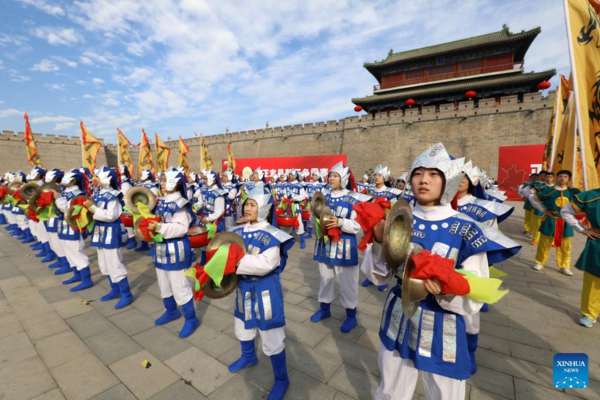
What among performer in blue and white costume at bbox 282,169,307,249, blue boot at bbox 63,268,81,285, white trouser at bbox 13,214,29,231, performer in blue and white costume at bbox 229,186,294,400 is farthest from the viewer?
white trouser at bbox 13,214,29,231

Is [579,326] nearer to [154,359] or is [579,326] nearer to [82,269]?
[154,359]

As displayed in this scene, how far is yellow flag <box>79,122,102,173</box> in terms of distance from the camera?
11.9 m

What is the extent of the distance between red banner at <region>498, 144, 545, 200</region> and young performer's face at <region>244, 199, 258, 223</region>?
22.7 meters

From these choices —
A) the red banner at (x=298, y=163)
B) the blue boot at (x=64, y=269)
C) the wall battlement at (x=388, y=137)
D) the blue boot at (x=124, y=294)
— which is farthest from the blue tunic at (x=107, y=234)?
the wall battlement at (x=388, y=137)

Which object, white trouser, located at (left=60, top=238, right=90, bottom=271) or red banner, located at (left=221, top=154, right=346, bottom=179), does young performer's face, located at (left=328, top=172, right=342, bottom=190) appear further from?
red banner, located at (left=221, top=154, right=346, bottom=179)

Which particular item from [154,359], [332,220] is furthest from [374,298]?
[154,359]

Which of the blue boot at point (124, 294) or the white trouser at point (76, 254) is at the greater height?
the white trouser at point (76, 254)

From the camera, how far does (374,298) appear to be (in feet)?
16.6

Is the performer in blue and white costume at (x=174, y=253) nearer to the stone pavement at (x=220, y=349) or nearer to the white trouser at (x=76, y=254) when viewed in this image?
the stone pavement at (x=220, y=349)

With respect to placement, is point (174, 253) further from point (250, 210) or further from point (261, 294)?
point (261, 294)

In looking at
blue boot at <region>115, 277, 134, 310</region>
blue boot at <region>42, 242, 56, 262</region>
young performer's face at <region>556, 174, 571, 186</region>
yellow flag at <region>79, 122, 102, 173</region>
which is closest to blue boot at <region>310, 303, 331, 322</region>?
blue boot at <region>115, 277, 134, 310</region>

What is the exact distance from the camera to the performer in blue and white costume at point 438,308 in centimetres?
175

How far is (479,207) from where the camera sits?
455 centimetres

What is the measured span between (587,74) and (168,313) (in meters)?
6.86
